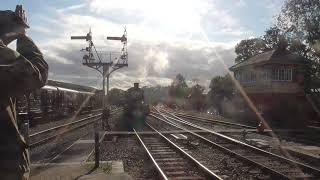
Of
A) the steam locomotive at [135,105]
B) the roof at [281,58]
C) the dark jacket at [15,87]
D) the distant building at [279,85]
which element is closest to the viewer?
the dark jacket at [15,87]

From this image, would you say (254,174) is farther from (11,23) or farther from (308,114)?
(308,114)

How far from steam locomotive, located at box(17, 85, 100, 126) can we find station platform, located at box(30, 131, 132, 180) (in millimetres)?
8072

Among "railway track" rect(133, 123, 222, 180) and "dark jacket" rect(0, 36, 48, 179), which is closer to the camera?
"dark jacket" rect(0, 36, 48, 179)

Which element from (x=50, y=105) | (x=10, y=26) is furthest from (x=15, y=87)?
(x=50, y=105)

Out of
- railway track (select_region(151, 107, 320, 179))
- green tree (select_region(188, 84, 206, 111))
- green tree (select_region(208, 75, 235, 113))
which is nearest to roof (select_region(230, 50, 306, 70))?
green tree (select_region(208, 75, 235, 113))

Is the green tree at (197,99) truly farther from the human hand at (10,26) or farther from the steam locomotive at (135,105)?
the human hand at (10,26)

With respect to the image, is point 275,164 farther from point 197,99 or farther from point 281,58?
point 197,99

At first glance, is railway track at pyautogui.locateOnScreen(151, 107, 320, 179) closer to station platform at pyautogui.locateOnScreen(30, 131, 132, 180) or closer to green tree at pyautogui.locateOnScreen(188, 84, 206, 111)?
station platform at pyautogui.locateOnScreen(30, 131, 132, 180)

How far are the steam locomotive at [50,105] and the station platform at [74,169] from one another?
8.07 metres

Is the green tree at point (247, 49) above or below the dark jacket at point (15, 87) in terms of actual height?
above

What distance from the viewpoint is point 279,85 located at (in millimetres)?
40406

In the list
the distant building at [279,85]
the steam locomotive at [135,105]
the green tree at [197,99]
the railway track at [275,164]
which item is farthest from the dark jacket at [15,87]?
the green tree at [197,99]

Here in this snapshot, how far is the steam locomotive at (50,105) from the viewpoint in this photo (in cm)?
2933

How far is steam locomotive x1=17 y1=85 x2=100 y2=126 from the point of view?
96.2ft
